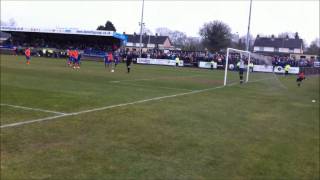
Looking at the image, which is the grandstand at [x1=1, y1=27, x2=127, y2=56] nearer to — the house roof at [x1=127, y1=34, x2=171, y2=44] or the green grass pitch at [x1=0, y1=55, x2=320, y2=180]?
the house roof at [x1=127, y1=34, x2=171, y2=44]

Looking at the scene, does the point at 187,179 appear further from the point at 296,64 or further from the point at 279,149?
the point at 296,64

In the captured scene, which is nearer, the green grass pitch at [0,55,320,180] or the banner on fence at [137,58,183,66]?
the green grass pitch at [0,55,320,180]

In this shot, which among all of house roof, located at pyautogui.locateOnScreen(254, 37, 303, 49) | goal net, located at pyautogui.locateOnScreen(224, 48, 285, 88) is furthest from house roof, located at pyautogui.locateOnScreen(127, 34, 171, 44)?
goal net, located at pyautogui.locateOnScreen(224, 48, 285, 88)

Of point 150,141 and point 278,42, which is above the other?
point 278,42

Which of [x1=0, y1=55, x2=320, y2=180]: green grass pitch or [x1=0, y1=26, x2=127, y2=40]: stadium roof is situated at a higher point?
[x1=0, y1=26, x2=127, y2=40]: stadium roof

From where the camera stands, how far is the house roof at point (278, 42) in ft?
388

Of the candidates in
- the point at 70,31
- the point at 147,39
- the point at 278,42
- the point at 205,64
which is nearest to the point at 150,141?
the point at 205,64

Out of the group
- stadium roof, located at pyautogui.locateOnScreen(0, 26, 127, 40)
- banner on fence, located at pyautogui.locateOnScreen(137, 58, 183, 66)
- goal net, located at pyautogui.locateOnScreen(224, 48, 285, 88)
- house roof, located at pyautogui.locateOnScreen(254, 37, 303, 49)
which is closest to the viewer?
goal net, located at pyautogui.locateOnScreen(224, 48, 285, 88)

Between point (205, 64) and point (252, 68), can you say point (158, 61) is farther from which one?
point (252, 68)

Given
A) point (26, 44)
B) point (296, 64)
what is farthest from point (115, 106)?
point (26, 44)

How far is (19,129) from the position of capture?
8.98m

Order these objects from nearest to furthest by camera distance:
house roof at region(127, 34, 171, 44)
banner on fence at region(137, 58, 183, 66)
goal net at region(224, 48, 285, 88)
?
goal net at region(224, 48, 285, 88) → banner on fence at region(137, 58, 183, 66) → house roof at region(127, 34, 171, 44)

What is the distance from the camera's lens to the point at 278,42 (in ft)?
397

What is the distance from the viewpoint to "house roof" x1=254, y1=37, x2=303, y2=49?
4660 inches
